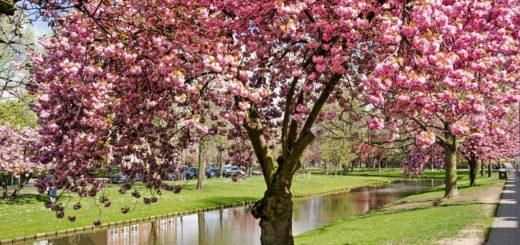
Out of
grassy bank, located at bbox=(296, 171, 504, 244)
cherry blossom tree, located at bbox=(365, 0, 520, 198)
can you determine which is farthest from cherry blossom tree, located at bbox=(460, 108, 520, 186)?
cherry blossom tree, located at bbox=(365, 0, 520, 198)

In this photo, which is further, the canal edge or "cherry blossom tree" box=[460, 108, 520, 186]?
"cherry blossom tree" box=[460, 108, 520, 186]

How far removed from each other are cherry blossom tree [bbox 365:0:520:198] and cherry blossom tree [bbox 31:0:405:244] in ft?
1.70

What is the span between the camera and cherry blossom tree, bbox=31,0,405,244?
9.05m

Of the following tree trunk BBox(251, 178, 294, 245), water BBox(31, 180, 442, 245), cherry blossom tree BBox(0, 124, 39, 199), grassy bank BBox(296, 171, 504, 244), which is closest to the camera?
tree trunk BBox(251, 178, 294, 245)

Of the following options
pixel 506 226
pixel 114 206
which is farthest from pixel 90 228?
pixel 506 226

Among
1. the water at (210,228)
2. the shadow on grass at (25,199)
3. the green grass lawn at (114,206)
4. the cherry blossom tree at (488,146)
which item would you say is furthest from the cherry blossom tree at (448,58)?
the shadow on grass at (25,199)

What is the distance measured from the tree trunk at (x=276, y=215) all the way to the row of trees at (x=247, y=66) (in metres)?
0.03

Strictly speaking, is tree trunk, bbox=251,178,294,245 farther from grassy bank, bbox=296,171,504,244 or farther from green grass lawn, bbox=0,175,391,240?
green grass lawn, bbox=0,175,391,240

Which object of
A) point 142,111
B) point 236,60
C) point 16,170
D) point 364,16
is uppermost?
point 364,16

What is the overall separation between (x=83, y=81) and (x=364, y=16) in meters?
5.62

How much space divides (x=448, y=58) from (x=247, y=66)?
442cm

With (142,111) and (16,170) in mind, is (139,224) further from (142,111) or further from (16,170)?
(142,111)

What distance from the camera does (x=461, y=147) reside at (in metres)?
36.3

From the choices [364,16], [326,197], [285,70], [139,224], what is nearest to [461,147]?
[326,197]
